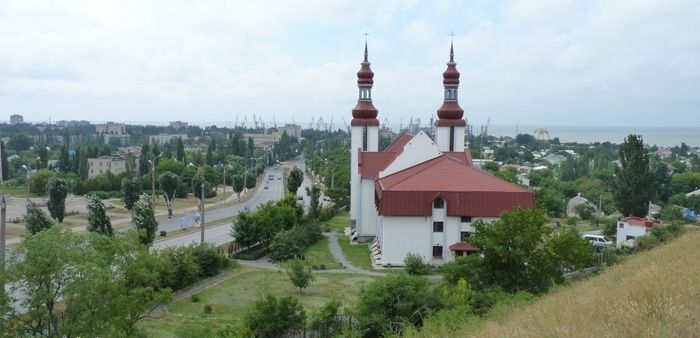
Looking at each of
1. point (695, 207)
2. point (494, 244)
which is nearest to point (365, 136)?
point (494, 244)

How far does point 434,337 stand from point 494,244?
9.60 meters

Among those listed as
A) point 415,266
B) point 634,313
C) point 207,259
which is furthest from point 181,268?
point 634,313

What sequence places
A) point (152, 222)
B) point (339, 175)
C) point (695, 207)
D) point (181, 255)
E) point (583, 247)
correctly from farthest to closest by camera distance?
point (339, 175), point (695, 207), point (152, 222), point (181, 255), point (583, 247)

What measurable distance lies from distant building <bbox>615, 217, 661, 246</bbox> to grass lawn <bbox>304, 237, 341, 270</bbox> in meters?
18.6

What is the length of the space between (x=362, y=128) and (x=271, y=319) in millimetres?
24840

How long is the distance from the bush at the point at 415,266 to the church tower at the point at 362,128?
11.2 metres

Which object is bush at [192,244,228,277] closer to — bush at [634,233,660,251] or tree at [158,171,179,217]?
bush at [634,233,660,251]

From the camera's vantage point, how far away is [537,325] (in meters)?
9.28

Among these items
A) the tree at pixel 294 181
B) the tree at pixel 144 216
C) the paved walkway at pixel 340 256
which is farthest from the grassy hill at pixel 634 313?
the tree at pixel 294 181

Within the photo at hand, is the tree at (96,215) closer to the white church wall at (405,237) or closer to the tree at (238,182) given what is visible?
the white church wall at (405,237)

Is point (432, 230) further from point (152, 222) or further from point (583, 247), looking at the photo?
point (152, 222)

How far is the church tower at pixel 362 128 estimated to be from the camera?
40.9m

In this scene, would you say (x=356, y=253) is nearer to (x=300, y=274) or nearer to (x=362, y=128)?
(x=362, y=128)

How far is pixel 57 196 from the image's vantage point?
140 ft
